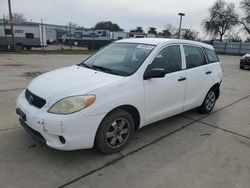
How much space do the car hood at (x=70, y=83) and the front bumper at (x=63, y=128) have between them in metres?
0.26

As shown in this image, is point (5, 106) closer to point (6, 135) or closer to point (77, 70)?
point (6, 135)

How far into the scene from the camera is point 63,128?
8.96 feet

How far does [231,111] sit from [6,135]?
481cm

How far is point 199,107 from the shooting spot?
5105 millimetres

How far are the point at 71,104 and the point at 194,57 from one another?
111 inches

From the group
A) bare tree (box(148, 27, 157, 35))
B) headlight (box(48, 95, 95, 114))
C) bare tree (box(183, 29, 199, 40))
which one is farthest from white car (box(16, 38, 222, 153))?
bare tree (box(148, 27, 157, 35))

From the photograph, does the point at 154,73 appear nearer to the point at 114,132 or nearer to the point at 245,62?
the point at 114,132

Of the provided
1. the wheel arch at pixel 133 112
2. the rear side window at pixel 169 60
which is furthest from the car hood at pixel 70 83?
the rear side window at pixel 169 60

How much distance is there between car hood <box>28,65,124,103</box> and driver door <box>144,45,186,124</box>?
2.05 feet

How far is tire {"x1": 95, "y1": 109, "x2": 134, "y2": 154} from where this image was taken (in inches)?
120

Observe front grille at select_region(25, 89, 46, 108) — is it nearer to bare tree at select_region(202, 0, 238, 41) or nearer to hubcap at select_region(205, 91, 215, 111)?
hubcap at select_region(205, 91, 215, 111)

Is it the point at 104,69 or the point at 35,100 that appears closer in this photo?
the point at 35,100

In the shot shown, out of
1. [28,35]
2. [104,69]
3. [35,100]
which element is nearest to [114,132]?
[104,69]

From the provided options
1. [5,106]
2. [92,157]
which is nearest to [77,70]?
[92,157]
